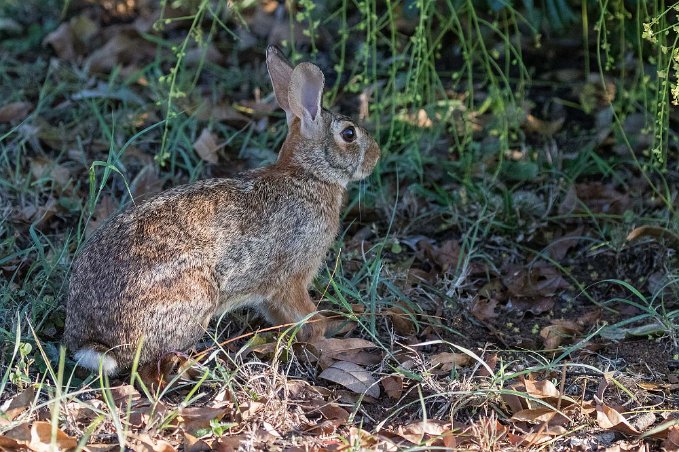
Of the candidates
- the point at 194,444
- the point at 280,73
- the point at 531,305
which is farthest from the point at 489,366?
the point at 280,73

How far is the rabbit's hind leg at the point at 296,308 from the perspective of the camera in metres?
5.12

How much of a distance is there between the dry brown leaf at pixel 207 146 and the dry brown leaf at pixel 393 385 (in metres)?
2.39

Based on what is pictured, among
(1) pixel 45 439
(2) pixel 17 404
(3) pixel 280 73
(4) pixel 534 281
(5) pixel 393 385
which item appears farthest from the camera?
(4) pixel 534 281

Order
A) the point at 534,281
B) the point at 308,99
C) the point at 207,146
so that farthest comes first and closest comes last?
the point at 207,146, the point at 534,281, the point at 308,99

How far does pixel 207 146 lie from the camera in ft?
21.8

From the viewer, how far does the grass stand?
446cm

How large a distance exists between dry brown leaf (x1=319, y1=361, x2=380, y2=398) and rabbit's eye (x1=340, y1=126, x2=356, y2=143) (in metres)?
1.26

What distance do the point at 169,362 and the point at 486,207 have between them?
2.33 m

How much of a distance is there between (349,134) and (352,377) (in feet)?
4.57

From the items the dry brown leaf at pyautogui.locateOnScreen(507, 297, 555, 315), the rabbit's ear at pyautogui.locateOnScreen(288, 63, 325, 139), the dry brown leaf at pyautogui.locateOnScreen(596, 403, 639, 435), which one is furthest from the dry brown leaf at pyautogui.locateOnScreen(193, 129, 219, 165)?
the dry brown leaf at pyautogui.locateOnScreen(596, 403, 639, 435)

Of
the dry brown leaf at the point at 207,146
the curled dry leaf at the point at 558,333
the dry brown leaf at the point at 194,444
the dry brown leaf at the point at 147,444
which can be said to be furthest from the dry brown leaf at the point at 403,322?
the dry brown leaf at the point at 207,146

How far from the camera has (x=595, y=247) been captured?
19.2ft

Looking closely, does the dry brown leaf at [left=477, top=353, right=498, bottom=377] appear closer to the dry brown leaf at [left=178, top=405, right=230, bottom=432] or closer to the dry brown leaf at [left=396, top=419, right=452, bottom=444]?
the dry brown leaf at [left=396, top=419, right=452, bottom=444]

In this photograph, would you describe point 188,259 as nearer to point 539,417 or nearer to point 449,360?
point 449,360
